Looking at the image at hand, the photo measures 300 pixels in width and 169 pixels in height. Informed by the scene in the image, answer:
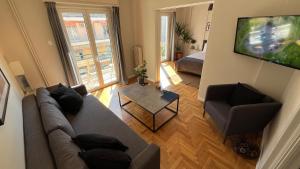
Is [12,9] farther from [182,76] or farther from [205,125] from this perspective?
[182,76]

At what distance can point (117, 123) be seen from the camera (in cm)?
175

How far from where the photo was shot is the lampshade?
2.28m

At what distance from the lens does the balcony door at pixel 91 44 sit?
2.90 meters

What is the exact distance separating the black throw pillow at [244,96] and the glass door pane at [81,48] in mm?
3262

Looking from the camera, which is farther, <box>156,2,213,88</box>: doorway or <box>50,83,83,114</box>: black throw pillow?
<box>156,2,213,88</box>: doorway

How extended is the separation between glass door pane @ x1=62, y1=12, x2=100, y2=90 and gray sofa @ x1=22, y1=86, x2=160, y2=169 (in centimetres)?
138

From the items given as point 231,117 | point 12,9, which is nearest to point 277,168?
point 231,117

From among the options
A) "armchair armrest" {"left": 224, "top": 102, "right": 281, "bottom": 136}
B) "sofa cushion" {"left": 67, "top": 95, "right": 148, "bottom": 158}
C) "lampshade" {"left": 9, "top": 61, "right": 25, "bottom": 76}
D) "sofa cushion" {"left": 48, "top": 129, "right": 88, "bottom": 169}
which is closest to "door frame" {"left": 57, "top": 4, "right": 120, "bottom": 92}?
"lampshade" {"left": 9, "top": 61, "right": 25, "bottom": 76}

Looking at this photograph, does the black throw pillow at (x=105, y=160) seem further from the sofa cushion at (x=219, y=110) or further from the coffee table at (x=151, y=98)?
the sofa cushion at (x=219, y=110)

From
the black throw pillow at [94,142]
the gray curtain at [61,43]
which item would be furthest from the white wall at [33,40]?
the black throw pillow at [94,142]

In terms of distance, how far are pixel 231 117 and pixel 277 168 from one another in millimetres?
598

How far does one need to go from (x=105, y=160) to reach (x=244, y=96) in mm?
2024

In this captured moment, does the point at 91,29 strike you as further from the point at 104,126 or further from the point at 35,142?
the point at 35,142

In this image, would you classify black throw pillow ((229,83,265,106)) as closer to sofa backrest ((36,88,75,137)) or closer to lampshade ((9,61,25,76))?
sofa backrest ((36,88,75,137))
